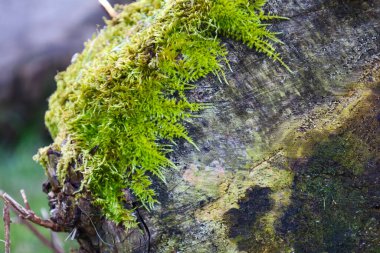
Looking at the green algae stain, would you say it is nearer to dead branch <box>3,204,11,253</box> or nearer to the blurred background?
dead branch <box>3,204,11,253</box>

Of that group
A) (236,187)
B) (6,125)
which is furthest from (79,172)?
(6,125)

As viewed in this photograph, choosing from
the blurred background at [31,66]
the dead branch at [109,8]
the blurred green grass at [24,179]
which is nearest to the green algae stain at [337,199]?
the dead branch at [109,8]

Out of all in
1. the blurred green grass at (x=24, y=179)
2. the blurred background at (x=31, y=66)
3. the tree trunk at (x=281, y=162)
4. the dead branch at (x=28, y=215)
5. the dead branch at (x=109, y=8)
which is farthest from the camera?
the blurred background at (x=31, y=66)

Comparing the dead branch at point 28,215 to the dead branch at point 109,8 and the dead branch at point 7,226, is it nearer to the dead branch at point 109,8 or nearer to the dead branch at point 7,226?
the dead branch at point 7,226

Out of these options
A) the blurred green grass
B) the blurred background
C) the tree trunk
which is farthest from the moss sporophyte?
the blurred background

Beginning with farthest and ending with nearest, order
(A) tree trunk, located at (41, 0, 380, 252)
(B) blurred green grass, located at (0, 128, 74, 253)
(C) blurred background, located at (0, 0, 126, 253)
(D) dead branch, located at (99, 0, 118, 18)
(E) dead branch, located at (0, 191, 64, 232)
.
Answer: (C) blurred background, located at (0, 0, 126, 253), (B) blurred green grass, located at (0, 128, 74, 253), (D) dead branch, located at (99, 0, 118, 18), (E) dead branch, located at (0, 191, 64, 232), (A) tree trunk, located at (41, 0, 380, 252)

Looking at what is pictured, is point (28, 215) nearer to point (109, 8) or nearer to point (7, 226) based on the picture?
point (7, 226)
